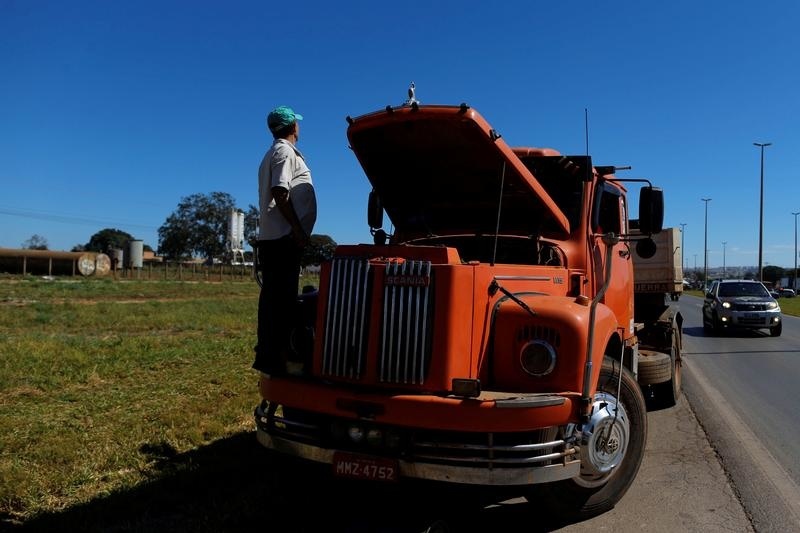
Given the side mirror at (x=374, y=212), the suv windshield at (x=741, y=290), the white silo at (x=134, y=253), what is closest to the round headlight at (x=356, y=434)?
the side mirror at (x=374, y=212)

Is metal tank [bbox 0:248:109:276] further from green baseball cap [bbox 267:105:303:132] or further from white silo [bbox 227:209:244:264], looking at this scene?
green baseball cap [bbox 267:105:303:132]

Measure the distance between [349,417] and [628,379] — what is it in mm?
1949

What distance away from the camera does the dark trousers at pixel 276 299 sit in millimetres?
3959

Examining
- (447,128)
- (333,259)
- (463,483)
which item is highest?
(447,128)

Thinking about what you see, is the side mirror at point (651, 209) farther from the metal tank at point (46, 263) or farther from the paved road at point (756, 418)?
the metal tank at point (46, 263)

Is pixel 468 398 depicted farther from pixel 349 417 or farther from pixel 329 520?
pixel 329 520

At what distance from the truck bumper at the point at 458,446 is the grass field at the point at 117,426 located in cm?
115

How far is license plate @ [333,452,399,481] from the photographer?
10.6ft

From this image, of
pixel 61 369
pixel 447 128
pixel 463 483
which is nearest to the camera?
pixel 463 483

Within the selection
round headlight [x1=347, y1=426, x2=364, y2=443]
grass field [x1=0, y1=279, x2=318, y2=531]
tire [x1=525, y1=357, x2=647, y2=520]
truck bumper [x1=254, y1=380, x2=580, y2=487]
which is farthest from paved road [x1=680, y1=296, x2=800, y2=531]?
grass field [x1=0, y1=279, x2=318, y2=531]

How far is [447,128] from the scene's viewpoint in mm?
4012

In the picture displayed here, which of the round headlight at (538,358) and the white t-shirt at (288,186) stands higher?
the white t-shirt at (288,186)

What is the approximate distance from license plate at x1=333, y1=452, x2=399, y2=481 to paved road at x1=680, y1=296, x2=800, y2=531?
8.43 ft

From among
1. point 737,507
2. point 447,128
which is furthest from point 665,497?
point 447,128
